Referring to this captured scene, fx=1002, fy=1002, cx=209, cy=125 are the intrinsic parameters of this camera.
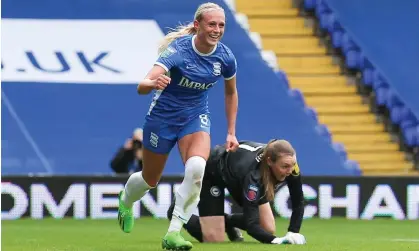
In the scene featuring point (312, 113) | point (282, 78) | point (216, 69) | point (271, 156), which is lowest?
point (271, 156)

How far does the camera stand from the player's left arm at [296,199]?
709 centimetres

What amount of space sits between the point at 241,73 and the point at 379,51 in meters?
2.34

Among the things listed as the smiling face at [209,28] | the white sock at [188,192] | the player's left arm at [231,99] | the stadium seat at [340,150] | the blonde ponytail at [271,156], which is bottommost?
the white sock at [188,192]

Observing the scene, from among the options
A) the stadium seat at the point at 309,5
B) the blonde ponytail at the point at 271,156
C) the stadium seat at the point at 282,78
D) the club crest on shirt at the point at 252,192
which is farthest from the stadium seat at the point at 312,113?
the club crest on shirt at the point at 252,192

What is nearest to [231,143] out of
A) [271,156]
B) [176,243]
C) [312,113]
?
[271,156]

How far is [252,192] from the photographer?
22.8ft

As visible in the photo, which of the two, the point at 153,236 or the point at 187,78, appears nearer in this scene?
the point at 187,78

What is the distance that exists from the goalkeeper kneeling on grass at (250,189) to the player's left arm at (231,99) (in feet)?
0.98

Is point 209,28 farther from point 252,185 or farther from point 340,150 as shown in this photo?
point 340,150

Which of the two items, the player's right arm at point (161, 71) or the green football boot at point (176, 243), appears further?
the green football boot at point (176, 243)

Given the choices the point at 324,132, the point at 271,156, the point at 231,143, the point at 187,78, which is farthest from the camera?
the point at 324,132

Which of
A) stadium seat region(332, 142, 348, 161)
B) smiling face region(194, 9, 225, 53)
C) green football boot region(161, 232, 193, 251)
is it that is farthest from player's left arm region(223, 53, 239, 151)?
stadium seat region(332, 142, 348, 161)

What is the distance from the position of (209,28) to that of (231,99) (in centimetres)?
71

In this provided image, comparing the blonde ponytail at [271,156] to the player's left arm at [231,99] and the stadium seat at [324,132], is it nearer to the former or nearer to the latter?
the player's left arm at [231,99]
